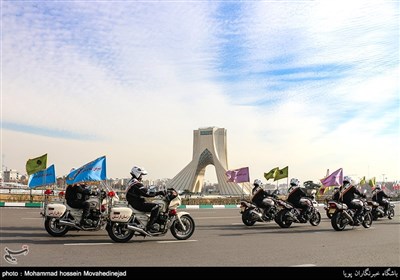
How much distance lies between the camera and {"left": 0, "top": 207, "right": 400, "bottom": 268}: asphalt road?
21.5 ft

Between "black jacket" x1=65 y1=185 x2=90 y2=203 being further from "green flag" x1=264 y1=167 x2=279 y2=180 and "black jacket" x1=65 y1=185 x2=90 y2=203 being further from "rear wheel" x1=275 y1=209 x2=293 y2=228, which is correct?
"green flag" x1=264 y1=167 x2=279 y2=180

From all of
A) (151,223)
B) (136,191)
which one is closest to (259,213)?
(151,223)

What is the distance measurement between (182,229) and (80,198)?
2.71m

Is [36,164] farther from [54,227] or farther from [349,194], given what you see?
[349,194]

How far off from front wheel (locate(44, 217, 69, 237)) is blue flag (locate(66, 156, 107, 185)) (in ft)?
3.66

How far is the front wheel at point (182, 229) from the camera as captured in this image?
30.4 ft

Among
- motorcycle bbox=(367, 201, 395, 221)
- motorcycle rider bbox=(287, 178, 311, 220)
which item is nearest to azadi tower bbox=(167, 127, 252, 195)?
motorcycle bbox=(367, 201, 395, 221)

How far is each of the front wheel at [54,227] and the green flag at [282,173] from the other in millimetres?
21669

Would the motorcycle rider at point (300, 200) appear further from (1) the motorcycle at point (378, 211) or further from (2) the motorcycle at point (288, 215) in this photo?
(1) the motorcycle at point (378, 211)
